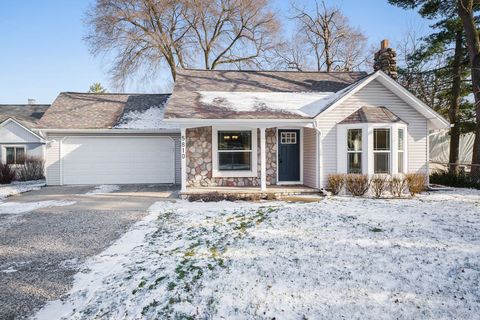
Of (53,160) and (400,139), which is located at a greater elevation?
(400,139)

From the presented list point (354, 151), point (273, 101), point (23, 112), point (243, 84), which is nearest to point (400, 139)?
point (354, 151)

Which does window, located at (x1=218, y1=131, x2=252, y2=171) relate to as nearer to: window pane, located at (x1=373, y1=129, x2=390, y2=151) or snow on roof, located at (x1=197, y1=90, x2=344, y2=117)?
snow on roof, located at (x1=197, y1=90, x2=344, y2=117)

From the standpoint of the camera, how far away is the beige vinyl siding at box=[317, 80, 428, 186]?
10383 millimetres

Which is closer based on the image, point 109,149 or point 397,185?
point 397,185

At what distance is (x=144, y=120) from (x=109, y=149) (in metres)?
2.04

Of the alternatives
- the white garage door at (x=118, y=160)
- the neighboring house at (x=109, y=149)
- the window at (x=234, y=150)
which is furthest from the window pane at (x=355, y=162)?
the white garage door at (x=118, y=160)

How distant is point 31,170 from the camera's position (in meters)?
16.1

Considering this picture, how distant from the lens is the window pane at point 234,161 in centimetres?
1137

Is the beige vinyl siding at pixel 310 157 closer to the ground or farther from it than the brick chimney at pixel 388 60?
closer to the ground

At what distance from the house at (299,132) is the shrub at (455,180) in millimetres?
2606

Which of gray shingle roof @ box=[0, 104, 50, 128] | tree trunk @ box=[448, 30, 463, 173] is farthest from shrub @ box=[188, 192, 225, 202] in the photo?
gray shingle roof @ box=[0, 104, 50, 128]

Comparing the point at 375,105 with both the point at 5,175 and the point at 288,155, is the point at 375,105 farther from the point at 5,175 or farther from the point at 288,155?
the point at 5,175

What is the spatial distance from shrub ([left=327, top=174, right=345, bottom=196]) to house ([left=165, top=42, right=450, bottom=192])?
1.05ft

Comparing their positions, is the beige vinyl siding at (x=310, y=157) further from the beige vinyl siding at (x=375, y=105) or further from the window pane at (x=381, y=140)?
the window pane at (x=381, y=140)
